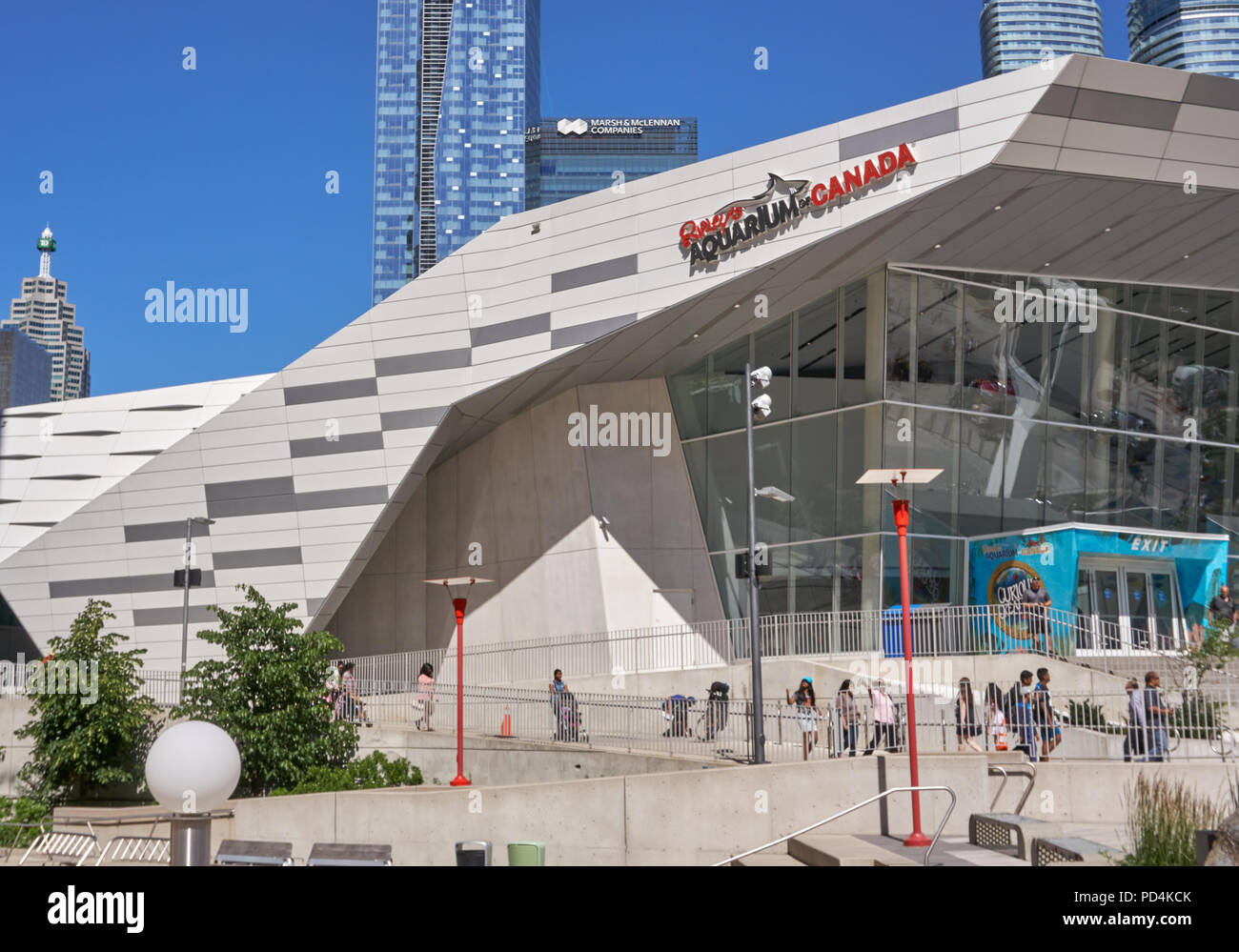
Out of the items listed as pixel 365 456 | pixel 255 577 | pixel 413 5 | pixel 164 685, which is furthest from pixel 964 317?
pixel 413 5

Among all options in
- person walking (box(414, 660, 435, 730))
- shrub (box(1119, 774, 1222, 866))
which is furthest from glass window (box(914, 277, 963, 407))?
shrub (box(1119, 774, 1222, 866))

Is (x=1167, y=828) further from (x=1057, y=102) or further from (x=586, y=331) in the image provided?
(x=586, y=331)

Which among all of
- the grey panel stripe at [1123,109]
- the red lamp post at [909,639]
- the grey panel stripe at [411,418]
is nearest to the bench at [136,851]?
the red lamp post at [909,639]

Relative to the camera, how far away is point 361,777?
77.6 ft

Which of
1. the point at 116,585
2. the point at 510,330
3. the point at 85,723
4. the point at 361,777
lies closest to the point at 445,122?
the point at 116,585

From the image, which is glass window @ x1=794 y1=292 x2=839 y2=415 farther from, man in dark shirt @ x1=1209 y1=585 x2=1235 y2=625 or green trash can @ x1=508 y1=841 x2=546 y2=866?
green trash can @ x1=508 y1=841 x2=546 y2=866

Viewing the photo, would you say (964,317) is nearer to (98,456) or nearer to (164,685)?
(164,685)

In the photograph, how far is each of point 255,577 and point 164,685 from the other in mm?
4087

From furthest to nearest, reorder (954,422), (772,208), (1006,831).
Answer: (954,422) < (772,208) < (1006,831)

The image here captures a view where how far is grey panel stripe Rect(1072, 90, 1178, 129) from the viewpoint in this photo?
23531mm

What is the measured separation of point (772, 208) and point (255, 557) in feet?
55.5

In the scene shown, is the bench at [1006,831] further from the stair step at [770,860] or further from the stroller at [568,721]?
the stroller at [568,721]

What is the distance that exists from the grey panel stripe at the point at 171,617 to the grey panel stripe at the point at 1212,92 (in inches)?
1079
